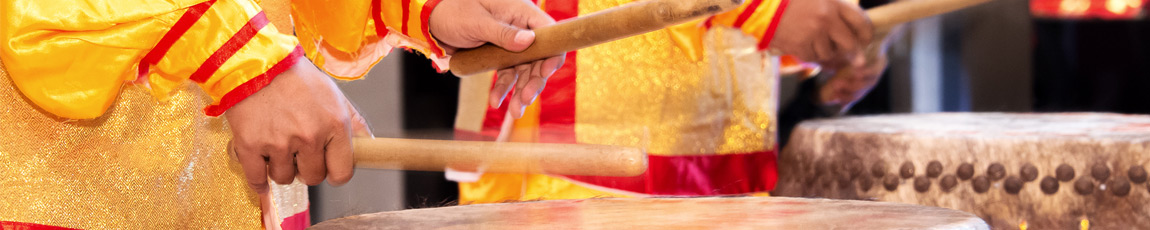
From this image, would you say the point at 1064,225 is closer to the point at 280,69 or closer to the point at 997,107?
the point at 280,69

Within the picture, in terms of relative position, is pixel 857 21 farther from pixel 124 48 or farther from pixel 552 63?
pixel 124 48

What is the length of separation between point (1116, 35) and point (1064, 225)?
3190mm

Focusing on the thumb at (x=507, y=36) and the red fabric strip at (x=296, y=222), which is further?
the red fabric strip at (x=296, y=222)

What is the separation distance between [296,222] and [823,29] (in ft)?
2.66

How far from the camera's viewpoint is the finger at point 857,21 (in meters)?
1.67

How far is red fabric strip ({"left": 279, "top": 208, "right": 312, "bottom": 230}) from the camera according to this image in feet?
4.24

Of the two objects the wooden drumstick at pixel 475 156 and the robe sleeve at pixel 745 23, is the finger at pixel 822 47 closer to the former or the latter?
the robe sleeve at pixel 745 23

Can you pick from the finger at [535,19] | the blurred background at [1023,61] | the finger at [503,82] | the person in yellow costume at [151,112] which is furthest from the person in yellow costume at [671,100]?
the blurred background at [1023,61]

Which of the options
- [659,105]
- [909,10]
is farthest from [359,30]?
[909,10]

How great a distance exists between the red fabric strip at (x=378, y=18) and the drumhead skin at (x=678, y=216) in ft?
1.16

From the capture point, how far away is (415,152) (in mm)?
1058

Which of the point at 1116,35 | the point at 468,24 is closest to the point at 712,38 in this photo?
the point at 468,24

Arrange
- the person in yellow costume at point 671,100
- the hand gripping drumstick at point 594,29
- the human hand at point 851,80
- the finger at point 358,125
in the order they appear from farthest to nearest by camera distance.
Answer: the human hand at point 851,80 → the person in yellow costume at point 671,100 → the finger at point 358,125 → the hand gripping drumstick at point 594,29

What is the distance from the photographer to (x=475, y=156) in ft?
3.51
